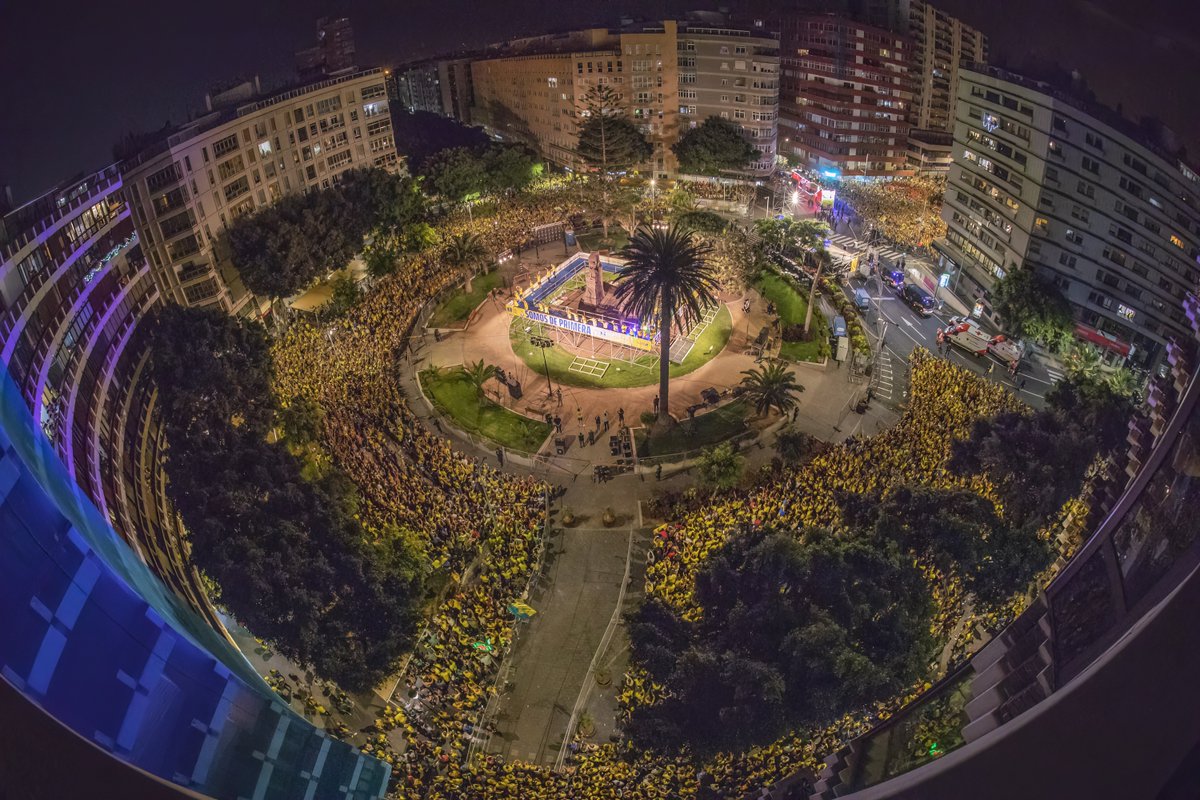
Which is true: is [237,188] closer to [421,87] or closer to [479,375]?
[479,375]

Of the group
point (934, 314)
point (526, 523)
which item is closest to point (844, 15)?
point (934, 314)

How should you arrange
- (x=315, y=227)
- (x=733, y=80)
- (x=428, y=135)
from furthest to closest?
(x=428, y=135)
(x=733, y=80)
(x=315, y=227)

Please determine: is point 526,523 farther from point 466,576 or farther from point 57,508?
point 57,508

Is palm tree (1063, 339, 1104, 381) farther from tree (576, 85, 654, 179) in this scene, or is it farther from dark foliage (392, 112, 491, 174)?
dark foliage (392, 112, 491, 174)

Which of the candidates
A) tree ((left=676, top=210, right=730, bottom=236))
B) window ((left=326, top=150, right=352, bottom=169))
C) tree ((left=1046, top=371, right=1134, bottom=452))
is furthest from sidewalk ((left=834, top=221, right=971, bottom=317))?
window ((left=326, top=150, right=352, bottom=169))

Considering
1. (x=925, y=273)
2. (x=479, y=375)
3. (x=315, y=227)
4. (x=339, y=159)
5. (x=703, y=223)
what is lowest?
(x=479, y=375)

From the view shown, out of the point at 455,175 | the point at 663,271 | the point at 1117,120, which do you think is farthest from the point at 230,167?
the point at 1117,120

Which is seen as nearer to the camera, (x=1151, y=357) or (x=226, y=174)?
(x=1151, y=357)
